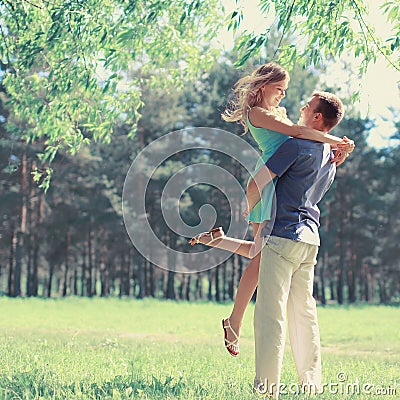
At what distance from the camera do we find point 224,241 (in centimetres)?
473

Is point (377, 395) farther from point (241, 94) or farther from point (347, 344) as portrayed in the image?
point (347, 344)

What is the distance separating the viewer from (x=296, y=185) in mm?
4465

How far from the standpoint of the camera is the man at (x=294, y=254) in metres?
4.36

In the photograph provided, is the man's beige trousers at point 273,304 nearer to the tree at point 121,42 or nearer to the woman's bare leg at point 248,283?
the woman's bare leg at point 248,283

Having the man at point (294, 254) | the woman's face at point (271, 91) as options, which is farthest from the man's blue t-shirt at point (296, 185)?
the woman's face at point (271, 91)

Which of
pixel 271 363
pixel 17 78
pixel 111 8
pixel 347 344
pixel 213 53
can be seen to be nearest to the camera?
pixel 271 363

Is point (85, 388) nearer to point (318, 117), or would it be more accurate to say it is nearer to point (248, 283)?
point (248, 283)

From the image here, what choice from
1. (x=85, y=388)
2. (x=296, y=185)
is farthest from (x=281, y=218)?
(x=85, y=388)

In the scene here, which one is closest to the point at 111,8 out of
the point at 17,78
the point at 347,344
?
the point at 17,78

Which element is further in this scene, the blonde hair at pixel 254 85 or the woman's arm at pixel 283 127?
the blonde hair at pixel 254 85

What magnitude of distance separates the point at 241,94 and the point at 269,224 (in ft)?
3.33

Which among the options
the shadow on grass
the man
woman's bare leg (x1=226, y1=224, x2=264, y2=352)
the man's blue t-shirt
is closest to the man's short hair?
the man

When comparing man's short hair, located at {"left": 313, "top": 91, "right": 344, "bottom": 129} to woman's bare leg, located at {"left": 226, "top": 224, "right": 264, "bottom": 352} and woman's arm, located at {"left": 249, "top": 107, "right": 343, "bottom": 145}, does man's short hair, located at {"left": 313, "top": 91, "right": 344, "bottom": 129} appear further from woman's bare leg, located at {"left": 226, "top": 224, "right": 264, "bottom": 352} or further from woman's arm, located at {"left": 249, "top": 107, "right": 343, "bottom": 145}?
woman's bare leg, located at {"left": 226, "top": 224, "right": 264, "bottom": 352}

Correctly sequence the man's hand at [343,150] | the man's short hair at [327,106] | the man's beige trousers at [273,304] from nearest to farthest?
the man's beige trousers at [273,304], the man's short hair at [327,106], the man's hand at [343,150]
